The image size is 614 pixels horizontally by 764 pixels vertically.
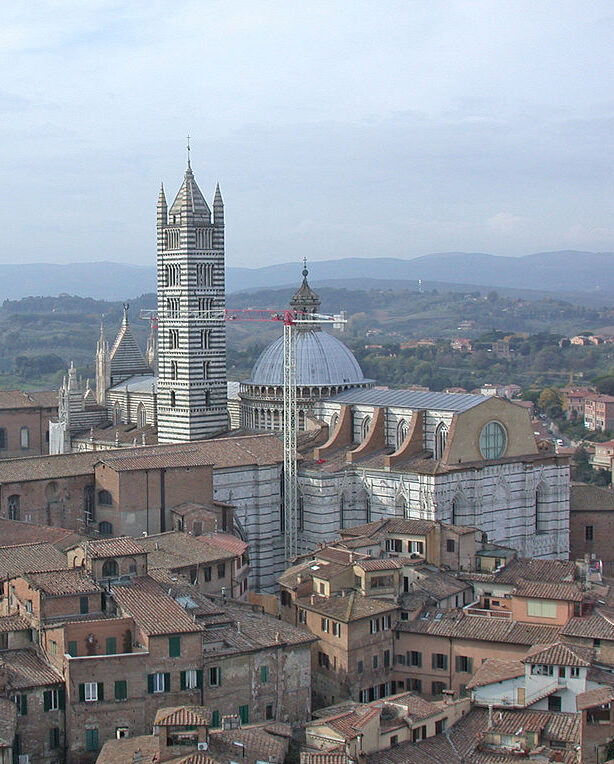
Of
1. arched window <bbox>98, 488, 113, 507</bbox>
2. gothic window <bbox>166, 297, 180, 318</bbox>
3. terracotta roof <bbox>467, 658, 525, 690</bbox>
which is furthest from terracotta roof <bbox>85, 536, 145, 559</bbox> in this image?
gothic window <bbox>166, 297, 180, 318</bbox>

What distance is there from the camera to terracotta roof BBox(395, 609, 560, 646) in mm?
34469

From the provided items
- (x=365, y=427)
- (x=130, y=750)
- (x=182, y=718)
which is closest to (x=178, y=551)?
(x=130, y=750)

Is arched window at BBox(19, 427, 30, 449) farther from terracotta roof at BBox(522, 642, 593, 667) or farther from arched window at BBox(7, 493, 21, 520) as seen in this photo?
terracotta roof at BBox(522, 642, 593, 667)

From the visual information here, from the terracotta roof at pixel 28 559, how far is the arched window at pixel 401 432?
15095 millimetres

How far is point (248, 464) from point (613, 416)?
55.1 m

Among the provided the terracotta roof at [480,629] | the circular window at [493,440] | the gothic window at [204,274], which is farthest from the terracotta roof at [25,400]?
the terracotta roof at [480,629]

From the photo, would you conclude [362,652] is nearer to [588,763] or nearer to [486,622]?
[486,622]

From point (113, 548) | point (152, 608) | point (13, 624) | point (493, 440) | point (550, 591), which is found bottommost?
point (550, 591)

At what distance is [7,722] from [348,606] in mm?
10427

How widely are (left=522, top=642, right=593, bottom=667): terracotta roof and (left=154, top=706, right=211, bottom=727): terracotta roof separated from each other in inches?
317

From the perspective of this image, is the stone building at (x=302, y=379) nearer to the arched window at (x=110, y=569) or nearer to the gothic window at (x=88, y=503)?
the gothic window at (x=88, y=503)

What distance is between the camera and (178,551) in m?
38.5

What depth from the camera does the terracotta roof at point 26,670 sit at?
29469 millimetres

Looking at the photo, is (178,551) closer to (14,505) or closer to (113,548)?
(113,548)
